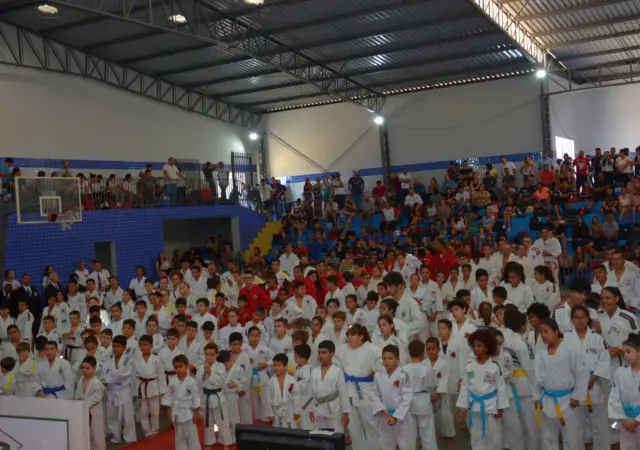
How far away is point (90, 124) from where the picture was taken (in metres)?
19.9

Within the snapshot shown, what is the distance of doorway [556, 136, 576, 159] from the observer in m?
22.1

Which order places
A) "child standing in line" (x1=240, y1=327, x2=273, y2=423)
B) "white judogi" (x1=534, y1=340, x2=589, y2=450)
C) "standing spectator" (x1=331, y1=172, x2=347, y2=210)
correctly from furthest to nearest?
"standing spectator" (x1=331, y1=172, x2=347, y2=210) < "child standing in line" (x1=240, y1=327, x2=273, y2=423) < "white judogi" (x1=534, y1=340, x2=589, y2=450)

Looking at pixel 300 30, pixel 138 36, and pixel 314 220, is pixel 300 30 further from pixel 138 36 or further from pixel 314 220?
pixel 314 220

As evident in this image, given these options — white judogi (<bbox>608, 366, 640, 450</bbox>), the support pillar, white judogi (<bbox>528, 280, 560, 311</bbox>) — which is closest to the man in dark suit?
white judogi (<bbox>528, 280, 560, 311</bbox>)

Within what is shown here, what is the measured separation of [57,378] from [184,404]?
1.82 m

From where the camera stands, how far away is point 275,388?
7.38 m

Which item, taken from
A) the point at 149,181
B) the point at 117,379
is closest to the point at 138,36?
the point at 149,181

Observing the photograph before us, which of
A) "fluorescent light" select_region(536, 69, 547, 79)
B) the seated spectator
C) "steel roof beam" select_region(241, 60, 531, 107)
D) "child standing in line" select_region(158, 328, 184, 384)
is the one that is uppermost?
"steel roof beam" select_region(241, 60, 531, 107)

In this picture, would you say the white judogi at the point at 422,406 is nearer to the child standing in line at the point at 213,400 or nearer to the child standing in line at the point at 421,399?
the child standing in line at the point at 421,399

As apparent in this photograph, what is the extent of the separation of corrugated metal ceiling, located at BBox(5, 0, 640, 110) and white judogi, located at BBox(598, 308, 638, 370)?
10.7 m

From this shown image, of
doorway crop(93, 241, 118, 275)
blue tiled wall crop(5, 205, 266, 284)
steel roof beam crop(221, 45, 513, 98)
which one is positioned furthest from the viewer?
steel roof beam crop(221, 45, 513, 98)

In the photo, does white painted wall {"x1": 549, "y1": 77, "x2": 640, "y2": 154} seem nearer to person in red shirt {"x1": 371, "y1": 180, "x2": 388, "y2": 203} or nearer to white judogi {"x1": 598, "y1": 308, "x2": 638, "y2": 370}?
person in red shirt {"x1": 371, "y1": 180, "x2": 388, "y2": 203}

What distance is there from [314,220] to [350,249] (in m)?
3.28

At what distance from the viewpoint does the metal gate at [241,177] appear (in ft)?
70.7
